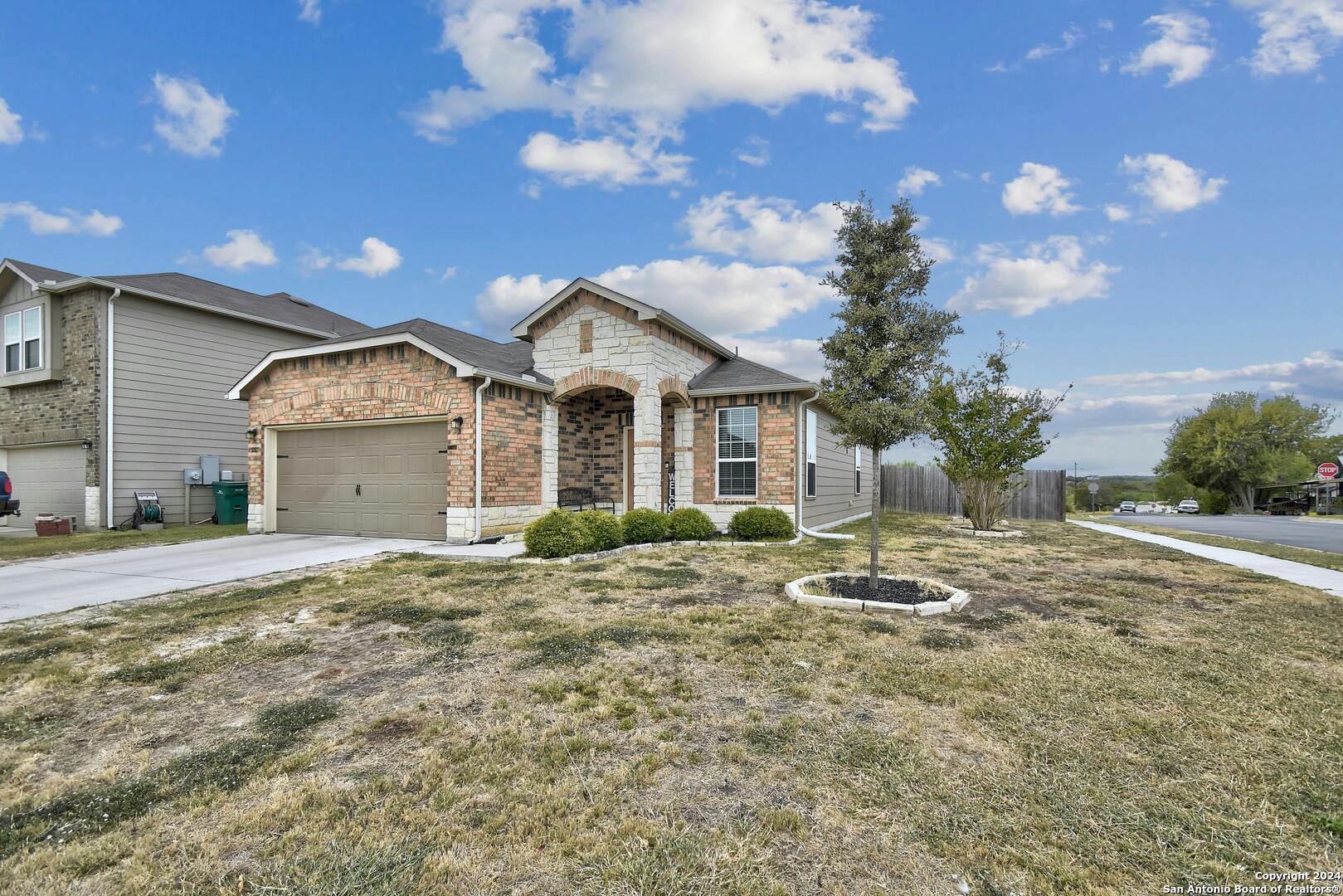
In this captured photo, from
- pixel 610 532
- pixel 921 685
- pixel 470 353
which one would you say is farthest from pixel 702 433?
pixel 921 685

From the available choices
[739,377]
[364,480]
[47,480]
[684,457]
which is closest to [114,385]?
[47,480]

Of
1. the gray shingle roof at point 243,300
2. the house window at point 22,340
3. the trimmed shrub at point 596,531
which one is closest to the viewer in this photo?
the trimmed shrub at point 596,531

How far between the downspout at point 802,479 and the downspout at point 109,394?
16219mm

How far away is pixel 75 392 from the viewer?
562 inches

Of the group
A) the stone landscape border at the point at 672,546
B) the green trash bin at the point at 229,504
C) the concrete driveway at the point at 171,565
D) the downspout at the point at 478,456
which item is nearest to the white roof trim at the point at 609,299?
the downspout at the point at 478,456

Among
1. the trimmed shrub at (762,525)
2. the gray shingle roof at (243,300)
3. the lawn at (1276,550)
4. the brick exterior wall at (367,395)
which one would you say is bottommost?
the lawn at (1276,550)

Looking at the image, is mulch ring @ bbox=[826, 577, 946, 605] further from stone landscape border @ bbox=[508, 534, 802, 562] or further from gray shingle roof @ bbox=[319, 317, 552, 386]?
gray shingle roof @ bbox=[319, 317, 552, 386]

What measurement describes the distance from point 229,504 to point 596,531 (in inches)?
464

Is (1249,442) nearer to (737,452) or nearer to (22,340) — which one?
(737,452)

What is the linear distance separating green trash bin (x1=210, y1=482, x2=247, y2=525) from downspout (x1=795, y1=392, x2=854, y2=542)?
14403mm

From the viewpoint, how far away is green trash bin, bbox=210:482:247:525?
1516cm

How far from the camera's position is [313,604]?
6176 mm

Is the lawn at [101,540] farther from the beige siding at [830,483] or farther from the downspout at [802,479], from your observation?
the beige siding at [830,483]

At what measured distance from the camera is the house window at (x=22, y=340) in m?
15.1
